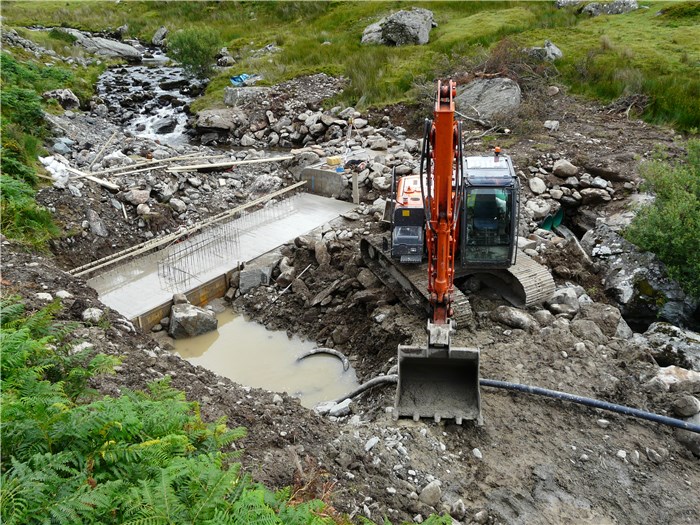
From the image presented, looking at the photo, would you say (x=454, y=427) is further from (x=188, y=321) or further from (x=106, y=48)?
(x=106, y=48)

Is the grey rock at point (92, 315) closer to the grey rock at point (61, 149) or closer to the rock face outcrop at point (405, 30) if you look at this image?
the grey rock at point (61, 149)

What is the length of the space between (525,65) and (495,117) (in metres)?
3.75

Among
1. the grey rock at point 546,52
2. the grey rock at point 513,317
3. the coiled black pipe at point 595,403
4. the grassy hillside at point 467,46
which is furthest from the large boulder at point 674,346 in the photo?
the grey rock at point 546,52

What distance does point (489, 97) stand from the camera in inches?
810

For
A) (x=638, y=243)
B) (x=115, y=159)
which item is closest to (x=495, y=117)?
(x=638, y=243)

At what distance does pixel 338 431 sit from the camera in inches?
307

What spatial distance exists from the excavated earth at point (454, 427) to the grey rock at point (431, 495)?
25mm

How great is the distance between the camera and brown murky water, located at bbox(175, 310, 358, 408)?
10.3m

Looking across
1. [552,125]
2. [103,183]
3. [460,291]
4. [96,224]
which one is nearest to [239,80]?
[103,183]

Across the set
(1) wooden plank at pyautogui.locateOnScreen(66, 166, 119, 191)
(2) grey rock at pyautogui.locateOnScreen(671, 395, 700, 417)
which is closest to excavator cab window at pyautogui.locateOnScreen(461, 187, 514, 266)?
(2) grey rock at pyautogui.locateOnScreen(671, 395, 700, 417)

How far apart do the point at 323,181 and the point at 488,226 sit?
7700mm

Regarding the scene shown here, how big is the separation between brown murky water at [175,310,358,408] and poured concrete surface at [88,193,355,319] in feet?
4.05

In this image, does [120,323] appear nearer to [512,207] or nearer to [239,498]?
[239,498]

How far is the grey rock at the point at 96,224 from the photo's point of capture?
13789 mm
